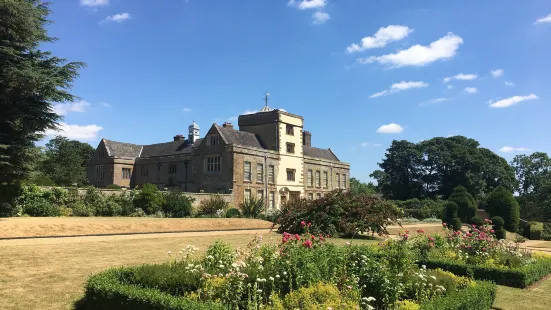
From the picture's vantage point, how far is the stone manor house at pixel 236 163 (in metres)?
37.5

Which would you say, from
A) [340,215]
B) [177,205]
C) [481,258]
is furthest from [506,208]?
[177,205]

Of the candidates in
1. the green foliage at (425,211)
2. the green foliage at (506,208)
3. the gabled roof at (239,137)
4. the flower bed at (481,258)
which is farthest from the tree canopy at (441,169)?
the flower bed at (481,258)

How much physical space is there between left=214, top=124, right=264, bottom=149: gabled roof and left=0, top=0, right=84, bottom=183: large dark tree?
18.8 m

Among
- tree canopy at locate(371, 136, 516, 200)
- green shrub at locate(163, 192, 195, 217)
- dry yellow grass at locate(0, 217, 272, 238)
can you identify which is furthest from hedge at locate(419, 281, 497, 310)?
tree canopy at locate(371, 136, 516, 200)

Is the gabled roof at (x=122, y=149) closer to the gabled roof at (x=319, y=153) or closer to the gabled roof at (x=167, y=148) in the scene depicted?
the gabled roof at (x=167, y=148)

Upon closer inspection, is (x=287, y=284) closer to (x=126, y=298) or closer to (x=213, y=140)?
(x=126, y=298)

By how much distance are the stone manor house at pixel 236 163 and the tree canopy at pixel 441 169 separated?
2107cm

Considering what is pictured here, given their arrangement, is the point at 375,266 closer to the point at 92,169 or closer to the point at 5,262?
the point at 5,262

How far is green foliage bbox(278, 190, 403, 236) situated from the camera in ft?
61.4

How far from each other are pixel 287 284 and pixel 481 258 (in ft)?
24.1

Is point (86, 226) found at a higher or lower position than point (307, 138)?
lower

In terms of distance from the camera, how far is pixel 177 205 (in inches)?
1104

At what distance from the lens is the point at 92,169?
4759 cm

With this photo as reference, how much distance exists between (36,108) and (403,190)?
59674 millimetres
